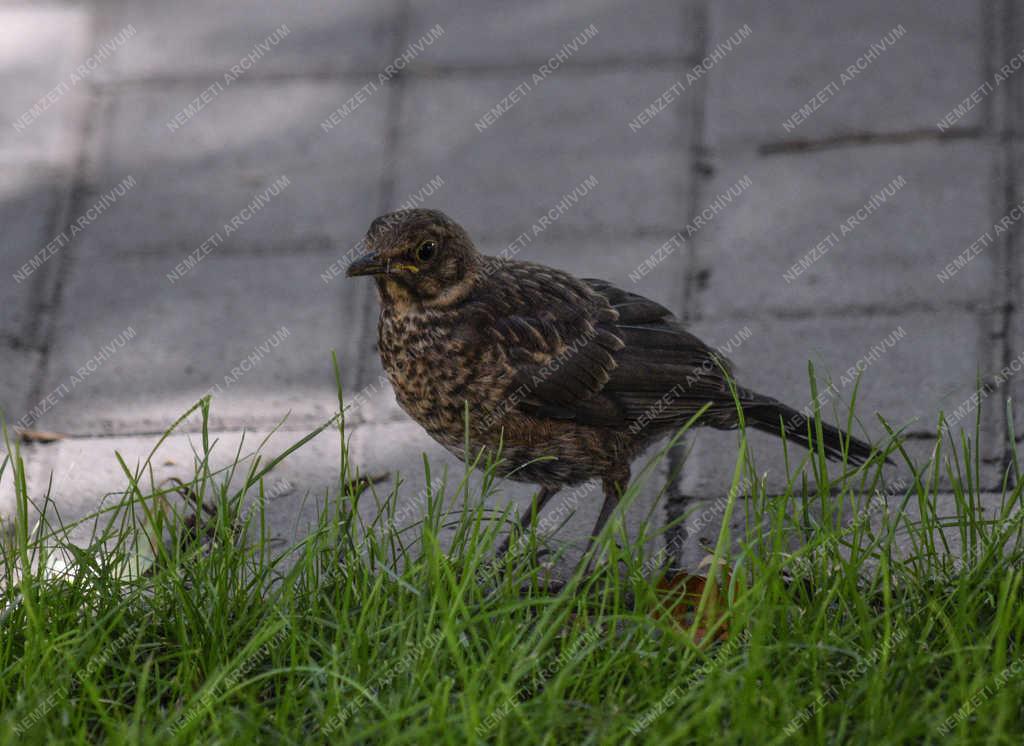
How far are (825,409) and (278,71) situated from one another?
11.0 ft

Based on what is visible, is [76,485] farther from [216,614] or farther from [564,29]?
[564,29]

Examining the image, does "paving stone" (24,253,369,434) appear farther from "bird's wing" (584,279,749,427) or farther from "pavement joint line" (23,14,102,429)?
"bird's wing" (584,279,749,427)

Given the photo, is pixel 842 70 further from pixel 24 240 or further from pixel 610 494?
pixel 24 240

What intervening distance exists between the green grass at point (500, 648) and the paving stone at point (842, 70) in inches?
114

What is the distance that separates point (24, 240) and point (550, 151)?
2.25 m

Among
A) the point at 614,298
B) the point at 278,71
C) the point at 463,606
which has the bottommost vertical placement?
the point at 463,606

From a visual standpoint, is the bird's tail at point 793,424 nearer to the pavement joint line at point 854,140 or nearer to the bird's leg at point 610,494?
the bird's leg at point 610,494

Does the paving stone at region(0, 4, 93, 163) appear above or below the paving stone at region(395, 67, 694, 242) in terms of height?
above

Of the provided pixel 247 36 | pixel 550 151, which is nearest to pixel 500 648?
pixel 550 151

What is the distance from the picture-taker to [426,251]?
15.3 ft

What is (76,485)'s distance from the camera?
5.53 meters

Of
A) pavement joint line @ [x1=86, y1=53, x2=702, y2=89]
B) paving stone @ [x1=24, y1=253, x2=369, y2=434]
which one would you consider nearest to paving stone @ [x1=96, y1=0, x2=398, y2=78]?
pavement joint line @ [x1=86, y1=53, x2=702, y2=89]

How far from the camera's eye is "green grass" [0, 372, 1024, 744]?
11.8 ft

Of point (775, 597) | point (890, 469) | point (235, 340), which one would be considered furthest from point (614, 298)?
point (235, 340)
